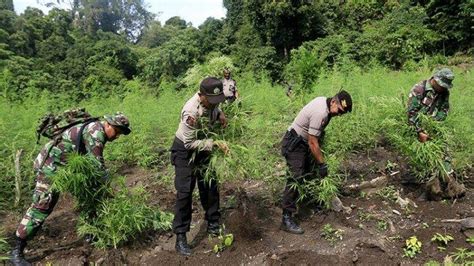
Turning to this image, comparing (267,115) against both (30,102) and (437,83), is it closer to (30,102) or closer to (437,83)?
(437,83)

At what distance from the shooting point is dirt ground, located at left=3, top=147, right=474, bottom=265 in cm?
430

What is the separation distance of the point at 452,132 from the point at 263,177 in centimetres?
258

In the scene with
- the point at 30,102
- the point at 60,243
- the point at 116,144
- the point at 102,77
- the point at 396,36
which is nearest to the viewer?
the point at 60,243

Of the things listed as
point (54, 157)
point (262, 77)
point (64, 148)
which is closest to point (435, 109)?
point (64, 148)

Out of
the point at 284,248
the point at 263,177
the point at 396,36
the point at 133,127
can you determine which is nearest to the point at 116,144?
the point at 133,127

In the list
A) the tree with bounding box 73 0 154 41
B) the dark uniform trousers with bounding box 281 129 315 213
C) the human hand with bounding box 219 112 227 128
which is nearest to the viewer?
the human hand with bounding box 219 112 227 128

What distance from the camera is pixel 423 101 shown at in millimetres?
5027

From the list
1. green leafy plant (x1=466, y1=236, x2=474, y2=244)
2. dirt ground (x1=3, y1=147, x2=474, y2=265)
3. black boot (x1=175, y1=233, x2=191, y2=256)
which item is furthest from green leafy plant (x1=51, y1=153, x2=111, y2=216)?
green leafy plant (x1=466, y1=236, x2=474, y2=244)

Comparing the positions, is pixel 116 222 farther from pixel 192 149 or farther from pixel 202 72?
pixel 202 72

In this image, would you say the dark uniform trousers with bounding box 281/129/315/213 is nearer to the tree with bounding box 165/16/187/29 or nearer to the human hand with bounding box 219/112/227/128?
the human hand with bounding box 219/112/227/128

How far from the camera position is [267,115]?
25.5ft

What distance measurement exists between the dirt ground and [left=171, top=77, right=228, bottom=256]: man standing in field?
42cm

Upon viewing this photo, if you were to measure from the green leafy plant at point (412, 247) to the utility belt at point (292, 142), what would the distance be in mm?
1465

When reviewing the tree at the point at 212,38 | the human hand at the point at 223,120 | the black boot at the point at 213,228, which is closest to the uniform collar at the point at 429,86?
the human hand at the point at 223,120
